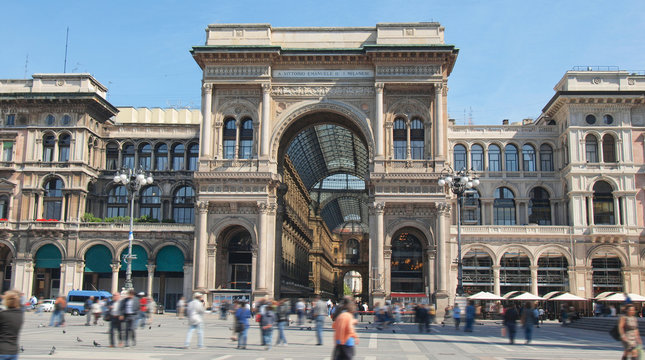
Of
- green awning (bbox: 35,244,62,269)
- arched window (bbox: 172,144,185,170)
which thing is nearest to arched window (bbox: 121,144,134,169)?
arched window (bbox: 172,144,185,170)

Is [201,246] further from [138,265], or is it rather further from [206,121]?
[138,265]

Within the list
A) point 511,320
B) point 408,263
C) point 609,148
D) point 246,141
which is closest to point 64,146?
point 246,141

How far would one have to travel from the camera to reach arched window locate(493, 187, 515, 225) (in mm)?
70250

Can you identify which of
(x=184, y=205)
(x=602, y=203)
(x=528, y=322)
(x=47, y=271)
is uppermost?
(x=184, y=205)

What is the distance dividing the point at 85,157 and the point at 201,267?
779 inches

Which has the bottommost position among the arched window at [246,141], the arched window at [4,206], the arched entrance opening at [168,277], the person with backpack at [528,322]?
the person with backpack at [528,322]

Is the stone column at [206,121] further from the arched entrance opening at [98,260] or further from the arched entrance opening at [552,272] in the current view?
the arched entrance opening at [552,272]

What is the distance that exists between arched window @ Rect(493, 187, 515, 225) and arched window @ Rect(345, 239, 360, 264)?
238 feet

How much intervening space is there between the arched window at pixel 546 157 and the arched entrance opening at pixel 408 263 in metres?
18.3

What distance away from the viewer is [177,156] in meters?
73.7

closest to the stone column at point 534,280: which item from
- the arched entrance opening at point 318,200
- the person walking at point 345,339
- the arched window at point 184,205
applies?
the arched entrance opening at point 318,200

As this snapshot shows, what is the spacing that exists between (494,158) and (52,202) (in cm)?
4551

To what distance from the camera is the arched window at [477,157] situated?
7112 centimetres

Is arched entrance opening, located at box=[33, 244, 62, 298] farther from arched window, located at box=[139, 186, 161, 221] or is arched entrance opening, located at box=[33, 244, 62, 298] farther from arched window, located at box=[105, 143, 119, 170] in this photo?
arched window, located at box=[105, 143, 119, 170]
